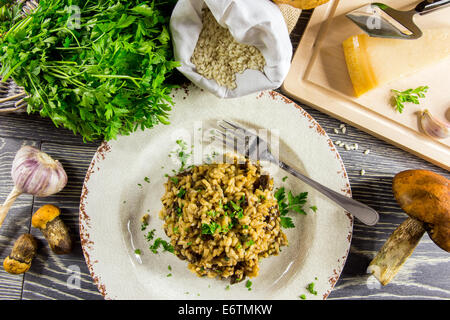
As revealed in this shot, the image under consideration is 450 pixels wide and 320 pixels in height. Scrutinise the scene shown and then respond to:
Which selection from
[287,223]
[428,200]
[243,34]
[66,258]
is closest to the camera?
[243,34]

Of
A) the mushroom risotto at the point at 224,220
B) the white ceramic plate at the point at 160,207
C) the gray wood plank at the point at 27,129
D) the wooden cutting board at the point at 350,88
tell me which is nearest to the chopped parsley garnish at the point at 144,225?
the white ceramic plate at the point at 160,207

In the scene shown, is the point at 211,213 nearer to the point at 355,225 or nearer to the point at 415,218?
the point at 355,225

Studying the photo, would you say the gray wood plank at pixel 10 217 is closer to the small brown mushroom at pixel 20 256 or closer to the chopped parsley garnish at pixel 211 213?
the small brown mushroom at pixel 20 256

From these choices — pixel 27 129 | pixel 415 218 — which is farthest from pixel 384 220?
pixel 27 129

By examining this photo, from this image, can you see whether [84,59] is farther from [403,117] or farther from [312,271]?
[403,117]

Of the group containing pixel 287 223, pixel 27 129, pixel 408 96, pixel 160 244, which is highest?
pixel 408 96

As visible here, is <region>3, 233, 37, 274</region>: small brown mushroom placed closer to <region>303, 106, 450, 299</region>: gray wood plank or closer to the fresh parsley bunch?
the fresh parsley bunch

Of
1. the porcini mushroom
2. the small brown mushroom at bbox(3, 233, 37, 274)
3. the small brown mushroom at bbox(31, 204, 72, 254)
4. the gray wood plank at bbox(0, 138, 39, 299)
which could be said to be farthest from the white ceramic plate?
the gray wood plank at bbox(0, 138, 39, 299)
